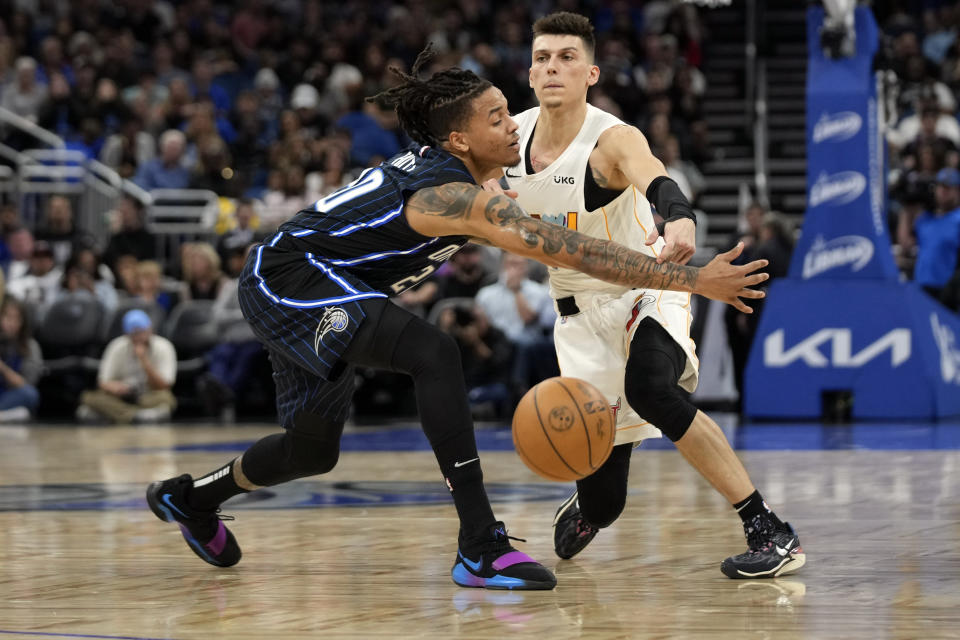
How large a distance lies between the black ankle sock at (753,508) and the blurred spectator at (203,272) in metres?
10.0

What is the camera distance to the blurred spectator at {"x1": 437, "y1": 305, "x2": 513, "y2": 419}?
42.9ft

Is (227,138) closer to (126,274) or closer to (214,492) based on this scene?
(126,274)

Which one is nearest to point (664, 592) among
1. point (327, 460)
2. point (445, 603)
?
point (445, 603)

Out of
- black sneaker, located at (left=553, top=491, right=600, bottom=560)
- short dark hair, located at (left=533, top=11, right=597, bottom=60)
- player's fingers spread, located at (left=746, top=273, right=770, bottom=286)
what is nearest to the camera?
player's fingers spread, located at (left=746, top=273, right=770, bottom=286)

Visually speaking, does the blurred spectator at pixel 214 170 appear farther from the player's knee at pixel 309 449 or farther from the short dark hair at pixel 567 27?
the player's knee at pixel 309 449

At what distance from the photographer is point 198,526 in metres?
5.23

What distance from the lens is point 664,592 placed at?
4.46 metres

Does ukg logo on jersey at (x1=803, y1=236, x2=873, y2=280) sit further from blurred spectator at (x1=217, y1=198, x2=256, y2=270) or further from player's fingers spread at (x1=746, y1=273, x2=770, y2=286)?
player's fingers spread at (x1=746, y1=273, x2=770, y2=286)

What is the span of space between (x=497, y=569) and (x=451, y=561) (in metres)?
0.62

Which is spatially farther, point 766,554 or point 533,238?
point 766,554

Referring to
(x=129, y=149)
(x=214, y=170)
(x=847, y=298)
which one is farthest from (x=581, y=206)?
(x=129, y=149)

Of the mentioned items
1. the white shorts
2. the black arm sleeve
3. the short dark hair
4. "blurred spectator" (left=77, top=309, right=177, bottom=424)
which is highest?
the short dark hair

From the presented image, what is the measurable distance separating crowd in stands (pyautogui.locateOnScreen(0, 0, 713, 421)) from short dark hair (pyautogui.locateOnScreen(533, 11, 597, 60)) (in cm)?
731

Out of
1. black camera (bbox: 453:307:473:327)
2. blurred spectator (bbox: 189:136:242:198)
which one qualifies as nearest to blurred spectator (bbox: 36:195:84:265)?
blurred spectator (bbox: 189:136:242:198)
